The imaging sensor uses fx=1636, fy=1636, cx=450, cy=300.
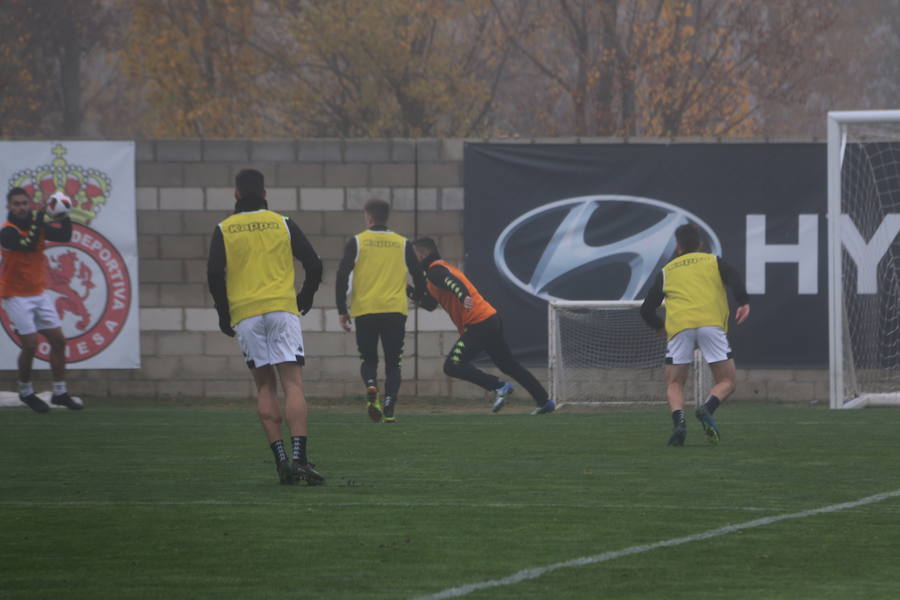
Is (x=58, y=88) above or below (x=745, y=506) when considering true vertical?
above

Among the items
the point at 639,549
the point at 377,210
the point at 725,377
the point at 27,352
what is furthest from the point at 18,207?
the point at 639,549

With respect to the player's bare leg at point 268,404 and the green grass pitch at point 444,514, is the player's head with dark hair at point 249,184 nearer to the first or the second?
the player's bare leg at point 268,404

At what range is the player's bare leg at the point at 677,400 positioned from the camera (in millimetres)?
11461

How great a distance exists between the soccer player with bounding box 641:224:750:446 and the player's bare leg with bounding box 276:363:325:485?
3.39 metres

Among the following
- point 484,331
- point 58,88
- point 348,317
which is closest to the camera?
point 348,317

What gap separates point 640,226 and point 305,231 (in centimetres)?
371

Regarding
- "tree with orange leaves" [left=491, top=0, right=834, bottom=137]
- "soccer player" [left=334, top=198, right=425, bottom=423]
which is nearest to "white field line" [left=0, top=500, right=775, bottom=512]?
"soccer player" [left=334, top=198, right=425, bottom=423]

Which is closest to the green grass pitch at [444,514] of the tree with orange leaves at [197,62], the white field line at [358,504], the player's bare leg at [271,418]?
the white field line at [358,504]

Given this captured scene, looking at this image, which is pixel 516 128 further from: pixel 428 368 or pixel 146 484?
pixel 146 484

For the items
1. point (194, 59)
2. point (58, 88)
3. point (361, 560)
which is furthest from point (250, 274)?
point (58, 88)

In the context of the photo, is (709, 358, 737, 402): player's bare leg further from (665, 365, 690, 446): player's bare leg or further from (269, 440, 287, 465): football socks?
(269, 440, 287, 465): football socks

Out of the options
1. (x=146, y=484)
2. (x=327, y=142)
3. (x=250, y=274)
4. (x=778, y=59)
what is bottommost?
(x=146, y=484)

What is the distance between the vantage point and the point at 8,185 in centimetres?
1809

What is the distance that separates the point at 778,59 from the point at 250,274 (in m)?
26.1
